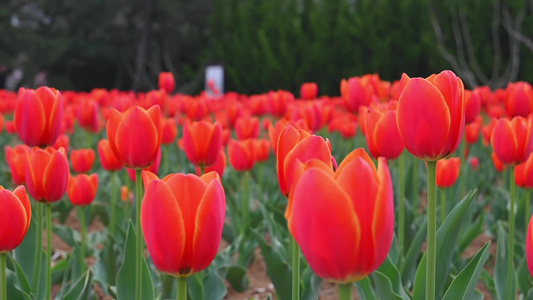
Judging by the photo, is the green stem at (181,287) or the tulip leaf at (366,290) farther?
the tulip leaf at (366,290)

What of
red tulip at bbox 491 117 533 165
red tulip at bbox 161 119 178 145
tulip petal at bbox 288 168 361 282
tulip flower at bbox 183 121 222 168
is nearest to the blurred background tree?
red tulip at bbox 161 119 178 145

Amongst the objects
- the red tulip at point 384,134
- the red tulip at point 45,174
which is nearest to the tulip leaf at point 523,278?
the red tulip at point 384,134

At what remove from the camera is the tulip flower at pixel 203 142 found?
6.14ft

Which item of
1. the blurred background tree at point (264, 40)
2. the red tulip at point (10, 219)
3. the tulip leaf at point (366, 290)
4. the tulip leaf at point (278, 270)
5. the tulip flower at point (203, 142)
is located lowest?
the tulip leaf at point (278, 270)

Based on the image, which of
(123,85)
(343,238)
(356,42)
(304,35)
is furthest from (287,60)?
(343,238)

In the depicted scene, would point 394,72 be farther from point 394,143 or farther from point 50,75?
point 394,143

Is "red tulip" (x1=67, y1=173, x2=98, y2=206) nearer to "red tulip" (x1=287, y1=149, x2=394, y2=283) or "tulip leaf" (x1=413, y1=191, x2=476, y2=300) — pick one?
"tulip leaf" (x1=413, y1=191, x2=476, y2=300)

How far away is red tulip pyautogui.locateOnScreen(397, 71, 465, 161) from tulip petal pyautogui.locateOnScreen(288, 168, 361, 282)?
38 cm

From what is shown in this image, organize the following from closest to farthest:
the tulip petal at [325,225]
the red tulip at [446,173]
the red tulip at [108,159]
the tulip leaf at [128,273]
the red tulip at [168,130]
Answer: the tulip petal at [325,225] → the tulip leaf at [128,273] → the red tulip at [108,159] → the red tulip at [446,173] → the red tulip at [168,130]

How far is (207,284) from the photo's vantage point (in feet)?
6.32

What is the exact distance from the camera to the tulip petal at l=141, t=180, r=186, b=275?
924 mm

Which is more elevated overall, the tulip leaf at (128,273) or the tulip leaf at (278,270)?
the tulip leaf at (128,273)

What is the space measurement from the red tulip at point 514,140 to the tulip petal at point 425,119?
708mm

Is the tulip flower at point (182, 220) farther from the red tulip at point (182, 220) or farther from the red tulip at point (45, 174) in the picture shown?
the red tulip at point (45, 174)
